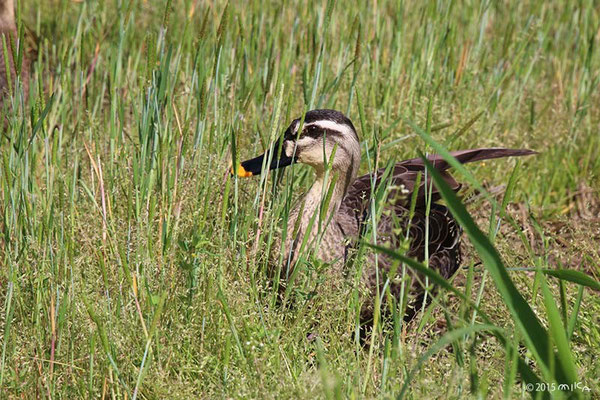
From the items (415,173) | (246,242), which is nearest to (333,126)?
(415,173)

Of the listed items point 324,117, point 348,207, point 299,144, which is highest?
point 324,117

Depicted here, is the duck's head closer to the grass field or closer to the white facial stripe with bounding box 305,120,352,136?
the white facial stripe with bounding box 305,120,352,136

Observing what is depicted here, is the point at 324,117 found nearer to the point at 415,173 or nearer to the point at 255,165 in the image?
the point at 255,165

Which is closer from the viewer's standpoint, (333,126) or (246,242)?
(246,242)

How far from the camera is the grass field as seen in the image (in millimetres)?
2023

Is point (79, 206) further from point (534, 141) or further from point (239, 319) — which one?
point (534, 141)

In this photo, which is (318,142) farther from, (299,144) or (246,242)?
(246,242)

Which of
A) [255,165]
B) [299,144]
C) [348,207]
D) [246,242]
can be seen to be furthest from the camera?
[348,207]

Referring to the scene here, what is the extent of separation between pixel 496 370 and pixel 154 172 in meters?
1.24

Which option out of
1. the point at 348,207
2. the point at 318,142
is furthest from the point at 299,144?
the point at 348,207

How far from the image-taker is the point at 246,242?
8.29 feet

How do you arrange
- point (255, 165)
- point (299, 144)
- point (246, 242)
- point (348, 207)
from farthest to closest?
point (348, 207)
point (299, 144)
point (255, 165)
point (246, 242)

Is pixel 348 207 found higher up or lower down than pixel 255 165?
lower down

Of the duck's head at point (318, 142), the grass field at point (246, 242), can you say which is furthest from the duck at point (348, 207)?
the grass field at point (246, 242)
